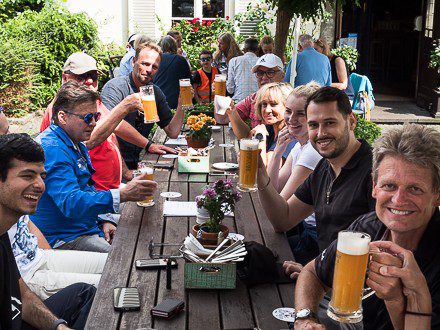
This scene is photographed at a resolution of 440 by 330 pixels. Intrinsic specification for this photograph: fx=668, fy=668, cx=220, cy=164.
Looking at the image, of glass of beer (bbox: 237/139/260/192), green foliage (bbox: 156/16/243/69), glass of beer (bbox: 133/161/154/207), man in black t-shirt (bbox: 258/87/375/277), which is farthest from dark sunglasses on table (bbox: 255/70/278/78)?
green foliage (bbox: 156/16/243/69)

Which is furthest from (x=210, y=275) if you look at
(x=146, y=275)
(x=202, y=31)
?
(x=202, y=31)

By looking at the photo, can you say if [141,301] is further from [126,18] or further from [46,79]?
[126,18]

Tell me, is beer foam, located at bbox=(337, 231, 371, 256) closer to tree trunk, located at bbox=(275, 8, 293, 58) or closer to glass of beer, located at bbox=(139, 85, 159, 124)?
glass of beer, located at bbox=(139, 85, 159, 124)

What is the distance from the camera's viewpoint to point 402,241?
2.32 metres

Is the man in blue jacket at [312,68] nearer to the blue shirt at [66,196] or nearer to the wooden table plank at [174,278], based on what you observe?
the wooden table plank at [174,278]

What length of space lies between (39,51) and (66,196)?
8171mm

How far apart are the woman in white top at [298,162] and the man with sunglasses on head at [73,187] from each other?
89 centimetres

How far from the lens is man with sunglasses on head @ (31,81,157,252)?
3697 mm

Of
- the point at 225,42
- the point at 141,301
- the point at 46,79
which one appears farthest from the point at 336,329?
the point at 46,79

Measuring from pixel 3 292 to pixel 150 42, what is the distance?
3.74 meters

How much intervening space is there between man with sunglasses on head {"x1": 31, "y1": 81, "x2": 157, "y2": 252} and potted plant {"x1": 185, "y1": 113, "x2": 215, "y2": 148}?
3.91 feet

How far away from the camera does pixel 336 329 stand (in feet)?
8.60

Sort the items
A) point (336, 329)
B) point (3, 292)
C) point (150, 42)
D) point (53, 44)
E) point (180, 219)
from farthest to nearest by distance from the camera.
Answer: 1. point (53, 44)
2. point (150, 42)
3. point (180, 219)
4. point (336, 329)
5. point (3, 292)

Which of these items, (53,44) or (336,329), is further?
(53,44)
